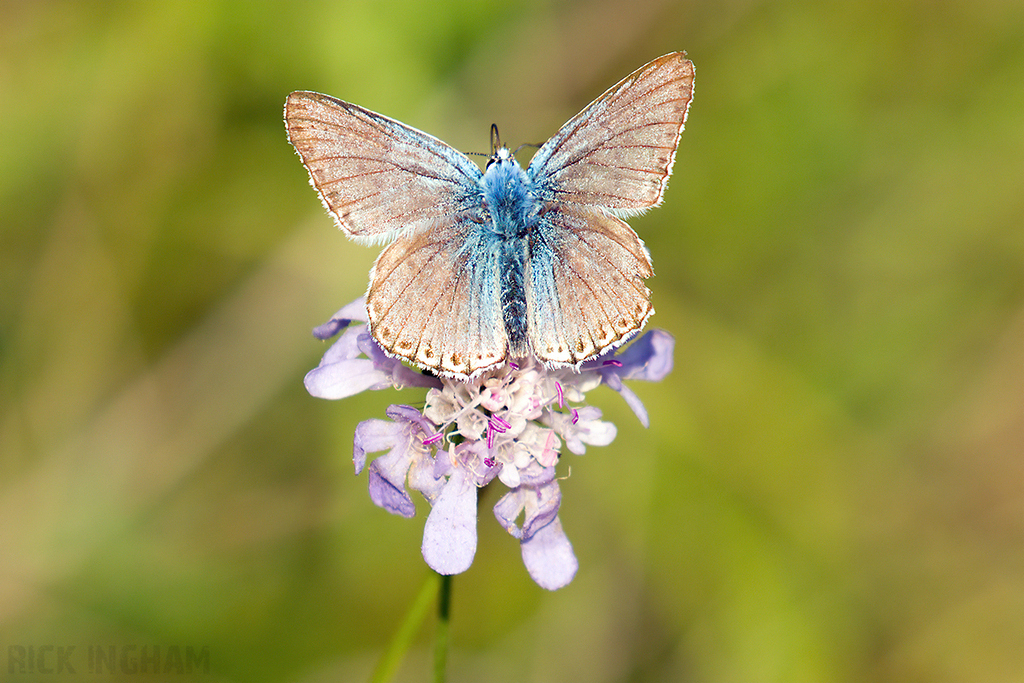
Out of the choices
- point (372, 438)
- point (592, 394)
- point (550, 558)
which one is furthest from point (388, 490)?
point (592, 394)

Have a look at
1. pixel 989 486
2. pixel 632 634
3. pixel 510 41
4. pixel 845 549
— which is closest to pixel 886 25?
pixel 510 41

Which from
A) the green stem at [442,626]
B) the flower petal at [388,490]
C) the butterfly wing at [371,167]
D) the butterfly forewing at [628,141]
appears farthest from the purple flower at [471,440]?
the butterfly forewing at [628,141]

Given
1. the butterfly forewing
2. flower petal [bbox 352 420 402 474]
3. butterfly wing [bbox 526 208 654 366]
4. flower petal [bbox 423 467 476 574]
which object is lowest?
flower petal [bbox 423 467 476 574]

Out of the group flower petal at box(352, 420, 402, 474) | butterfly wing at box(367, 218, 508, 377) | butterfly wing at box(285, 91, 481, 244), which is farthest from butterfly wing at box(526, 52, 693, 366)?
flower petal at box(352, 420, 402, 474)

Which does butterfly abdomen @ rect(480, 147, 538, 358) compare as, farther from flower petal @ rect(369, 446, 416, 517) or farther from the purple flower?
flower petal @ rect(369, 446, 416, 517)

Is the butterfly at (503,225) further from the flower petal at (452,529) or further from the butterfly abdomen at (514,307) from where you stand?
the flower petal at (452,529)

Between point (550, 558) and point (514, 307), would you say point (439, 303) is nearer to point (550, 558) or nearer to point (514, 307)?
point (514, 307)

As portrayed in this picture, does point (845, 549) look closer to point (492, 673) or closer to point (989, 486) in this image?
point (989, 486)

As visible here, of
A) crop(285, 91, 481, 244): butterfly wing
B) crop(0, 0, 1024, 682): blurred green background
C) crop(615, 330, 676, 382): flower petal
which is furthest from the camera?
crop(0, 0, 1024, 682): blurred green background
